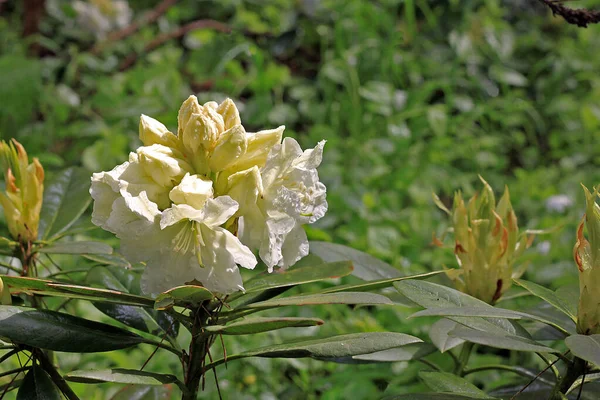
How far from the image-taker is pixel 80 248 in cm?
81

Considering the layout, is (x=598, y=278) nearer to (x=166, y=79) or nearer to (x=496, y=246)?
(x=496, y=246)

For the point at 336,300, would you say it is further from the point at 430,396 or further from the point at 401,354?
the point at 401,354

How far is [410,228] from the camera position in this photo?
82.0 inches

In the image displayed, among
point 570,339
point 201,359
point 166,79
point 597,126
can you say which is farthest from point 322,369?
point 597,126

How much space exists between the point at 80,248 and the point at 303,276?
0.93ft

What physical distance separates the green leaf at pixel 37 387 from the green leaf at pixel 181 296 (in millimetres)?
160

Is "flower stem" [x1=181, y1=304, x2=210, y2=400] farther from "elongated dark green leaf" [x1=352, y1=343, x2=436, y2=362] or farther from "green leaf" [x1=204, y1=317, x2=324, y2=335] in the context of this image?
"elongated dark green leaf" [x1=352, y1=343, x2=436, y2=362]

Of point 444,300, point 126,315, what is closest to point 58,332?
point 126,315

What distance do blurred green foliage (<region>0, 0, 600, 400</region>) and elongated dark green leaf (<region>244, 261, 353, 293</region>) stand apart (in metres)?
0.86

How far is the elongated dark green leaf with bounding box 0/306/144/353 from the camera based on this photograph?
0.60 metres

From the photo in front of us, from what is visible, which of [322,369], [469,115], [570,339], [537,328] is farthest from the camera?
[469,115]

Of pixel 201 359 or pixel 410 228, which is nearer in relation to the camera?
pixel 201 359

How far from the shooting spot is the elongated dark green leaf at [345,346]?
592 millimetres

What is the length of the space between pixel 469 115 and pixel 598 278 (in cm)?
210
